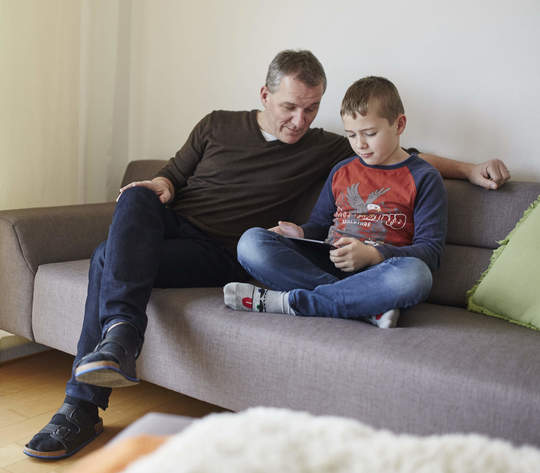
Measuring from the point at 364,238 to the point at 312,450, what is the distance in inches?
49.3

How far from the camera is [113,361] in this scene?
129cm

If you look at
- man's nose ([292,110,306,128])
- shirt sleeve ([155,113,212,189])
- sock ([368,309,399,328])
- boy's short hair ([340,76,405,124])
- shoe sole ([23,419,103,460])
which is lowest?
shoe sole ([23,419,103,460])

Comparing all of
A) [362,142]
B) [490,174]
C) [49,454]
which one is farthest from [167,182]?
[490,174]

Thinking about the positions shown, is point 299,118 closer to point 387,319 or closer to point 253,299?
point 253,299

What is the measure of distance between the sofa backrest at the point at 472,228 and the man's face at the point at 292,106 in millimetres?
489

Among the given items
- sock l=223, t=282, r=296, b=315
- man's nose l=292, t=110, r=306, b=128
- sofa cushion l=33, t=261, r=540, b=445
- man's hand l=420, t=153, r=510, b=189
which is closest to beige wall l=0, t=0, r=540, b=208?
man's hand l=420, t=153, r=510, b=189

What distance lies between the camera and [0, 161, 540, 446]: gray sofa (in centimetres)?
113

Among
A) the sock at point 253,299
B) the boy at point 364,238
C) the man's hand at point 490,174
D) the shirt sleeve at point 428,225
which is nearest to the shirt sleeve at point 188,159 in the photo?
the boy at point 364,238

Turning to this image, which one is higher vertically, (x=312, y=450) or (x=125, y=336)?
(x=312, y=450)

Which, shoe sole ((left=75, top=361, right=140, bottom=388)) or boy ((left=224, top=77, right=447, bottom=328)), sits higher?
boy ((left=224, top=77, right=447, bottom=328))

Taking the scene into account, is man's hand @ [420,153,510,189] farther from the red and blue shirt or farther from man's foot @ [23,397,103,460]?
man's foot @ [23,397,103,460]

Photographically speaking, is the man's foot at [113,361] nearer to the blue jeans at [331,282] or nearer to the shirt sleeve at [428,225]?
the blue jeans at [331,282]

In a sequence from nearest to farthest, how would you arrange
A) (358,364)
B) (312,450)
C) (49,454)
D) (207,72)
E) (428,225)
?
(312,450)
(358,364)
(49,454)
(428,225)
(207,72)

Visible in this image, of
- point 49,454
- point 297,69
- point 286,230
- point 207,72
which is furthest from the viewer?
point 207,72
